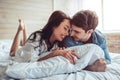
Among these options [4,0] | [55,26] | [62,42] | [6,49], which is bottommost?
[6,49]

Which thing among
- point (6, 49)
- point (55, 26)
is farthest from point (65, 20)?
point (6, 49)

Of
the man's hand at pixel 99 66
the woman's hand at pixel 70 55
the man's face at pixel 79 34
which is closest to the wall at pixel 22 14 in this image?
the man's face at pixel 79 34

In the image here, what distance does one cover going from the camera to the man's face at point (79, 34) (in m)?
1.50

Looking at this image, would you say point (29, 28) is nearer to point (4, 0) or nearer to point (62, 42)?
point (4, 0)

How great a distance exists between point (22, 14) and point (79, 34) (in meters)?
1.97

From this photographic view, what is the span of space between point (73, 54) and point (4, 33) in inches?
A: 78.5

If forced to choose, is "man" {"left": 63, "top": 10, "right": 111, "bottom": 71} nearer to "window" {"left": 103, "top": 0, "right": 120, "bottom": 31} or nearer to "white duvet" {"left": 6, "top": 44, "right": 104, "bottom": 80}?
"white duvet" {"left": 6, "top": 44, "right": 104, "bottom": 80}

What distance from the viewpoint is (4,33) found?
304 cm

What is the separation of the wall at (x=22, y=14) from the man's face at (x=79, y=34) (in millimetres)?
1745

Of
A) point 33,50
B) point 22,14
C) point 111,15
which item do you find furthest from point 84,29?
point 111,15

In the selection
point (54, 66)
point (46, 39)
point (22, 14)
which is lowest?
point (54, 66)

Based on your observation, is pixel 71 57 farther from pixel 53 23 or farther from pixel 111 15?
pixel 111 15

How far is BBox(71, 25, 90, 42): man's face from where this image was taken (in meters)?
1.50

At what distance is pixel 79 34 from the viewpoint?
1.52 metres
